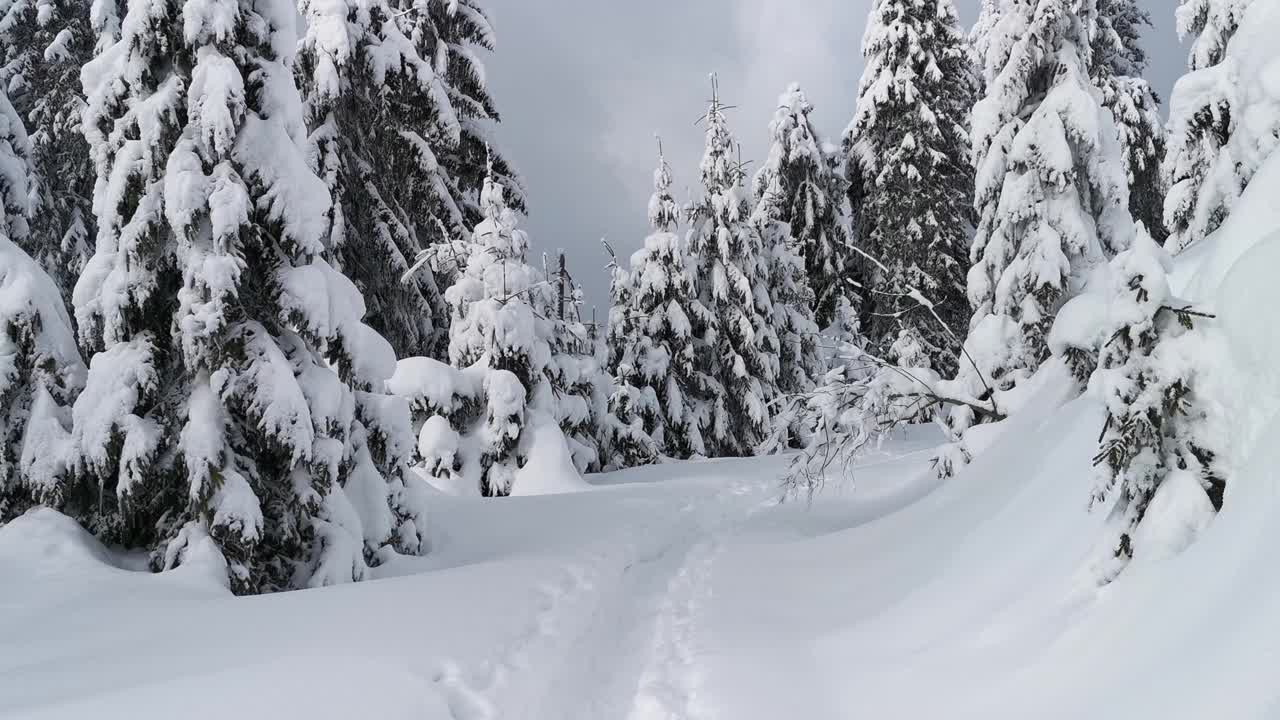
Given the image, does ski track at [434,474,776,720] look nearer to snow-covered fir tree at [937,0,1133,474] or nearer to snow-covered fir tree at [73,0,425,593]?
snow-covered fir tree at [73,0,425,593]

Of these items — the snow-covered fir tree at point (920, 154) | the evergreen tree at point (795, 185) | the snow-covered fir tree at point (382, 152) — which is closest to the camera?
the snow-covered fir tree at point (382, 152)

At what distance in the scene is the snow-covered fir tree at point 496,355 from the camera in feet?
49.5

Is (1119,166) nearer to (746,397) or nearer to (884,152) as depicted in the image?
(746,397)

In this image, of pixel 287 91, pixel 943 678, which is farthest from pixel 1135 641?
pixel 287 91

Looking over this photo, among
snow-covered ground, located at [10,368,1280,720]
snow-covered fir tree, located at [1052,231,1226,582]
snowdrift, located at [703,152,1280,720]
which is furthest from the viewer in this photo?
snow-covered fir tree, located at [1052,231,1226,582]

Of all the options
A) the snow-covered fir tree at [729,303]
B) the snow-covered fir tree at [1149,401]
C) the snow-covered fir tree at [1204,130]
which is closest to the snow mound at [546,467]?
the snow-covered fir tree at [729,303]

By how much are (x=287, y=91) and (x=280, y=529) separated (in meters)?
4.32

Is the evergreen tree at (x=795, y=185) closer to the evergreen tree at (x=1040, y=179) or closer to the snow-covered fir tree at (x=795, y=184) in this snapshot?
the snow-covered fir tree at (x=795, y=184)

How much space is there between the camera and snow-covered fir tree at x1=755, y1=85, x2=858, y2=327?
32500mm

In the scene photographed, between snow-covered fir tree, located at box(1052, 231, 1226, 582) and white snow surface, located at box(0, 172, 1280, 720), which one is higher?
snow-covered fir tree, located at box(1052, 231, 1226, 582)

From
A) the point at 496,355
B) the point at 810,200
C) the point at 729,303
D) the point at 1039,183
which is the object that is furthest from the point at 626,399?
the point at 810,200

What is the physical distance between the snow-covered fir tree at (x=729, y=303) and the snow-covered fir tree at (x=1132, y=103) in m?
10.9

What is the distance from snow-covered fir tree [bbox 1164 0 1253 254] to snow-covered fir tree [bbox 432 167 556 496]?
10.9 m

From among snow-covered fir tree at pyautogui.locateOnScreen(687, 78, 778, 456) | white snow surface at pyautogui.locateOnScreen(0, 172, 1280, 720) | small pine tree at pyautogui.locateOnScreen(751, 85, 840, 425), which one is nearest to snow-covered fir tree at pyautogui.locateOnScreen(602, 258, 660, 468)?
snow-covered fir tree at pyautogui.locateOnScreen(687, 78, 778, 456)
